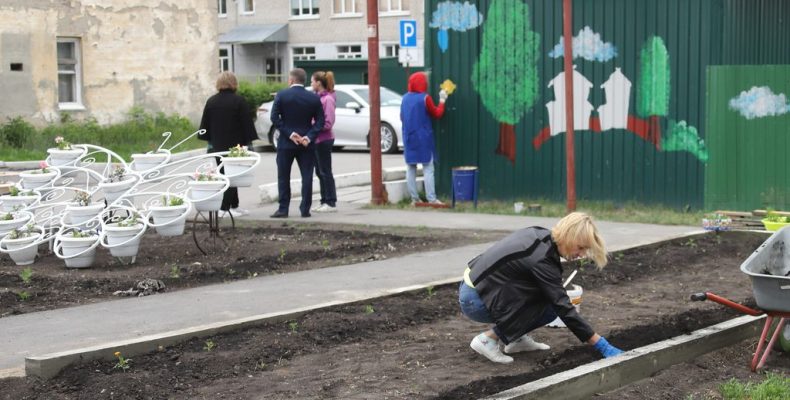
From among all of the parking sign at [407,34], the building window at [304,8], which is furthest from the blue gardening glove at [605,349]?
the building window at [304,8]

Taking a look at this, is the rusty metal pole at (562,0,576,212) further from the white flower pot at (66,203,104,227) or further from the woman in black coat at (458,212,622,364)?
the woman in black coat at (458,212,622,364)

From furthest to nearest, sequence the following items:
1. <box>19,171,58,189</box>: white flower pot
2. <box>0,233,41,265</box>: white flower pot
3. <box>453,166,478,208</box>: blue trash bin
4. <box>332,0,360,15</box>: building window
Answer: <box>332,0,360,15</box>: building window → <box>453,166,478,208</box>: blue trash bin → <box>19,171,58,189</box>: white flower pot → <box>0,233,41,265</box>: white flower pot

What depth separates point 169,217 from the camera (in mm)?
11336

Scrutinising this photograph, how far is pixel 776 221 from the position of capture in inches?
505

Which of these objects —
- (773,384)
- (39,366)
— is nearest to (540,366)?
(773,384)

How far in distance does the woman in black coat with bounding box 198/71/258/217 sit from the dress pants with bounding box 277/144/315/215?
2.34 feet

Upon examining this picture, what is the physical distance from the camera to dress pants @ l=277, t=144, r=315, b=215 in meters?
15.5

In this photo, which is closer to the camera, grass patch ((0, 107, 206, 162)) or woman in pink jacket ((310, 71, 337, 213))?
woman in pink jacket ((310, 71, 337, 213))

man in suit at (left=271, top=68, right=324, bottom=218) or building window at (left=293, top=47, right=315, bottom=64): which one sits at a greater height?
building window at (left=293, top=47, right=315, bottom=64)

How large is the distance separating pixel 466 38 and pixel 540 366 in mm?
10430

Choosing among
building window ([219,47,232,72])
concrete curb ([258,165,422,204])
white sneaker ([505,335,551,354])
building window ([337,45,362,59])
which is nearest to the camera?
white sneaker ([505,335,551,354])

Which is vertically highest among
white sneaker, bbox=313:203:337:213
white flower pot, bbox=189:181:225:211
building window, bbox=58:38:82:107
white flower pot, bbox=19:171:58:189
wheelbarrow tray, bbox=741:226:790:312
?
building window, bbox=58:38:82:107

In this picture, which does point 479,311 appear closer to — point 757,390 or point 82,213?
point 757,390

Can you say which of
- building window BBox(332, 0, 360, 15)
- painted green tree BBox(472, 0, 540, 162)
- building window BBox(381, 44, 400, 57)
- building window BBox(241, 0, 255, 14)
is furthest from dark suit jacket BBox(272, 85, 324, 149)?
building window BBox(241, 0, 255, 14)
